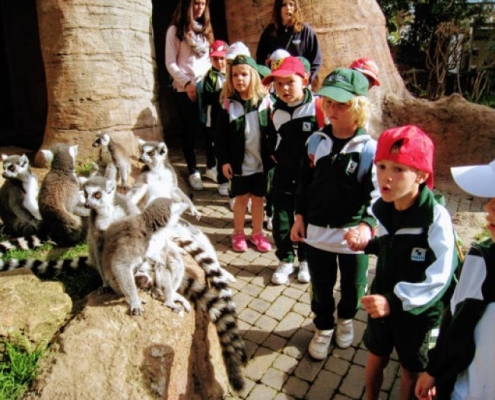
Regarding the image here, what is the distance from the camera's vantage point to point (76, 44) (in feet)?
15.4

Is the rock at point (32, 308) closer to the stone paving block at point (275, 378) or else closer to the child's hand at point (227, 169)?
the stone paving block at point (275, 378)

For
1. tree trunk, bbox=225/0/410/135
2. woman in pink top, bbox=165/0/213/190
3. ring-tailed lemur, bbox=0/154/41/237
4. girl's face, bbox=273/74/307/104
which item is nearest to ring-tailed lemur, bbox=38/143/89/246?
ring-tailed lemur, bbox=0/154/41/237

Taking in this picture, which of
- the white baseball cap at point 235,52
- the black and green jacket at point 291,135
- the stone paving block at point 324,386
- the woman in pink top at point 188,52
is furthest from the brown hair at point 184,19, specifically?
the stone paving block at point 324,386

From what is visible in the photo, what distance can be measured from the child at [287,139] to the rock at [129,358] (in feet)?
A: 3.52

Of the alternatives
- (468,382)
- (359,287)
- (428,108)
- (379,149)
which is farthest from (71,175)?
(428,108)

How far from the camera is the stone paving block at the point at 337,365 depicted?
2.60 metres

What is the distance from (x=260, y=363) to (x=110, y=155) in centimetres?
256

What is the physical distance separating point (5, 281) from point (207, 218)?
2.36 meters

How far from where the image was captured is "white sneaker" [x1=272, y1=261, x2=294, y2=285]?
11.1 feet

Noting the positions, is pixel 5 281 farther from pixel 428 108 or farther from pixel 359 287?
pixel 428 108

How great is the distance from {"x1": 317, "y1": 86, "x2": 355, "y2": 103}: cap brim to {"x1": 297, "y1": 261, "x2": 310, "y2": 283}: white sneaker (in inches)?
64.0

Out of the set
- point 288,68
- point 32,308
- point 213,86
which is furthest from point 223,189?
point 32,308

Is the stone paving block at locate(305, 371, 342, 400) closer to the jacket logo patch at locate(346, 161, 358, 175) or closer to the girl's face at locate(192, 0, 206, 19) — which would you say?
the jacket logo patch at locate(346, 161, 358, 175)

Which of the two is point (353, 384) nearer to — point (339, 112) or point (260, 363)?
point (260, 363)
